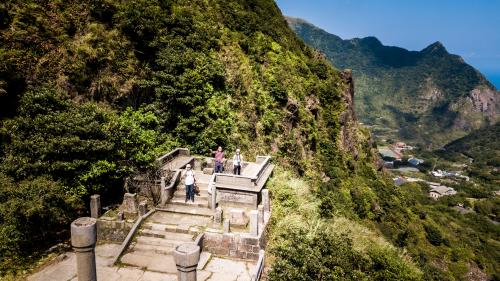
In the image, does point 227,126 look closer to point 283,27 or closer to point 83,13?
point 83,13

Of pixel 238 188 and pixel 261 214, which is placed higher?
pixel 238 188

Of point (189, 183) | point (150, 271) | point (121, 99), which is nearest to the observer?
point (150, 271)

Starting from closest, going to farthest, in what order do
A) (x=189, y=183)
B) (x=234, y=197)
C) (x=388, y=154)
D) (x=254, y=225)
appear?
(x=254, y=225)
(x=189, y=183)
(x=234, y=197)
(x=388, y=154)

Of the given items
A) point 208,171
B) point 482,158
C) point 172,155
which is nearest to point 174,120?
point 172,155

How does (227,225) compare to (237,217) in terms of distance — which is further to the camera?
(237,217)

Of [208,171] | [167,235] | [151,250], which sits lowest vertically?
[151,250]

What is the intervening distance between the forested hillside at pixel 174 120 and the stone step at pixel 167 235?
3279mm

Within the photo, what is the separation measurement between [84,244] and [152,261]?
7.79m

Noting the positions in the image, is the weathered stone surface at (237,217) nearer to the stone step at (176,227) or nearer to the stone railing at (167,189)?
the stone step at (176,227)

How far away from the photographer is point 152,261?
14133mm

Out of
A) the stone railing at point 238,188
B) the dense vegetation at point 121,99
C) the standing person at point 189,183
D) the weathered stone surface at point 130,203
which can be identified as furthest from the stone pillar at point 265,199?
the dense vegetation at point 121,99

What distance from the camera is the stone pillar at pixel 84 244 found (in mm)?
6707

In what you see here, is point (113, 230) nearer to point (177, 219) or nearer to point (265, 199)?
point (177, 219)

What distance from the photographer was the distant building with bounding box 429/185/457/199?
116375 mm
